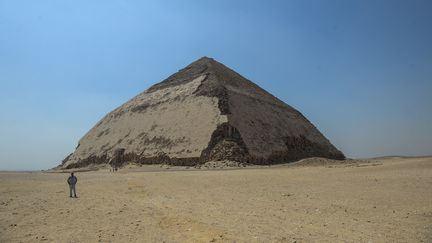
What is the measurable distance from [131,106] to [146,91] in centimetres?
390

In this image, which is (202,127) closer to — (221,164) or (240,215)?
(221,164)

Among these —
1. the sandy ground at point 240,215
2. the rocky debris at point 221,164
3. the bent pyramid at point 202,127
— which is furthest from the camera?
the bent pyramid at point 202,127

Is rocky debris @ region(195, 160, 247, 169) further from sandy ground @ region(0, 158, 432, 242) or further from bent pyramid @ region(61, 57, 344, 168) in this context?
sandy ground @ region(0, 158, 432, 242)

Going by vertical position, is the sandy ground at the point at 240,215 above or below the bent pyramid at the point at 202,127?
below

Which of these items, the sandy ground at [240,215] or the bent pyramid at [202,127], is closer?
the sandy ground at [240,215]

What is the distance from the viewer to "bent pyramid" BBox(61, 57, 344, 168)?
1332 inches

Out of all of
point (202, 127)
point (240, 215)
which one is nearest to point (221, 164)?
point (202, 127)

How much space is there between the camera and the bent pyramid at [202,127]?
33.8 m

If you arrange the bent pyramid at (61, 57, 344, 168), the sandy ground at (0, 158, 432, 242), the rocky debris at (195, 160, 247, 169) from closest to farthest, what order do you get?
the sandy ground at (0, 158, 432, 242) → the rocky debris at (195, 160, 247, 169) → the bent pyramid at (61, 57, 344, 168)

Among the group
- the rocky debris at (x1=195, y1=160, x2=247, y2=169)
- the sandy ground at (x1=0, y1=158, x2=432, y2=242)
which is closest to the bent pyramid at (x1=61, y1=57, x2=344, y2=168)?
the rocky debris at (x1=195, y1=160, x2=247, y2=169)

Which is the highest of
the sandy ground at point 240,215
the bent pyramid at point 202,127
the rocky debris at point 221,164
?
the bent pyramid at point 202,127

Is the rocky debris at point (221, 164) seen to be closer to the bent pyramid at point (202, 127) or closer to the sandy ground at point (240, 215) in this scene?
the bent pyramid at point (202, 127)

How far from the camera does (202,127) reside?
3562 centimetres

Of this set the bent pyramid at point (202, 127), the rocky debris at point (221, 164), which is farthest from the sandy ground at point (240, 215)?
the bent pyramid at point (202, 127)
